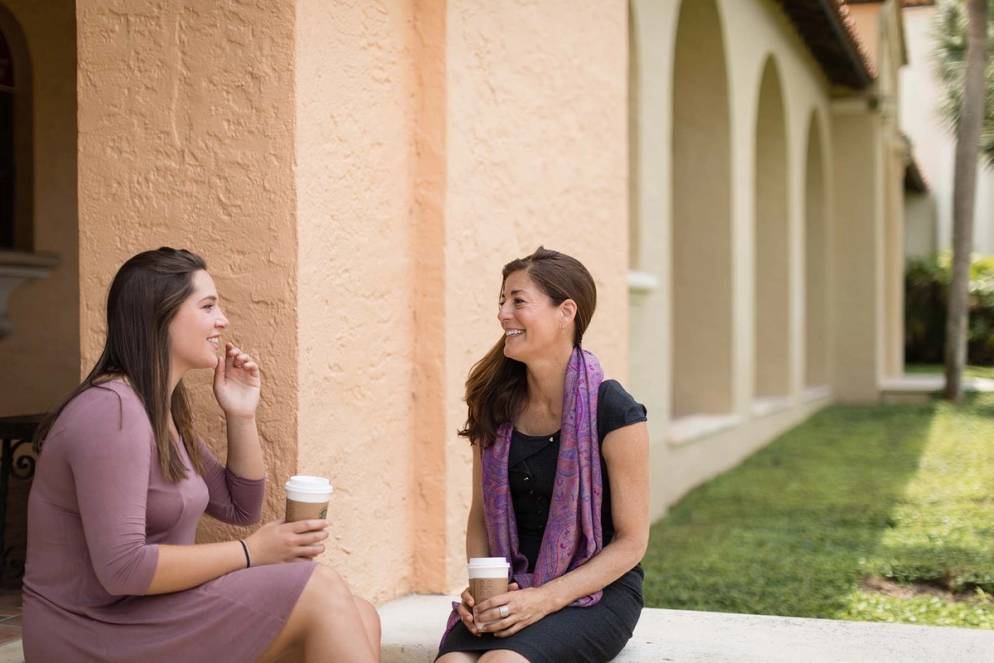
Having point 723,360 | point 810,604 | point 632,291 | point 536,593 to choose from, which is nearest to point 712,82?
point 723,360

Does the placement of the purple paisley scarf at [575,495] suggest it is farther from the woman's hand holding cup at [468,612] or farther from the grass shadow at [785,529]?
the grass shadow at [785,529]

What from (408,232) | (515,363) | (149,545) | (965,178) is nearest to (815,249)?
(965,178)

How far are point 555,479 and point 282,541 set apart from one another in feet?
2.60

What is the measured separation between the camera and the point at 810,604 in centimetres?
516

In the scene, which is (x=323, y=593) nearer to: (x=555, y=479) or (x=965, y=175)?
(x=555, y=479)

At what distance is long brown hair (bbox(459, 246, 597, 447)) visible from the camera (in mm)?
3244

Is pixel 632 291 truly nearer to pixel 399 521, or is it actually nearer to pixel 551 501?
pixel 399 521

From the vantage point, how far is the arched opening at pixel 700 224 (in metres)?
10.2

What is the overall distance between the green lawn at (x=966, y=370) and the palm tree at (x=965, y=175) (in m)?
6.19

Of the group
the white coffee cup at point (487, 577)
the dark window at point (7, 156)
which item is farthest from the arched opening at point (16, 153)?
the white coffee cup at point (487, 577)

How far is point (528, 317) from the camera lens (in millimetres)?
3205

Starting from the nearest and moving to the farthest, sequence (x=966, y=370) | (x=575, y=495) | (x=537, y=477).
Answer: (x=575, y=495), (x=537, y=477), (x=966, y=370)

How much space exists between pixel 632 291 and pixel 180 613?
5.37 metres

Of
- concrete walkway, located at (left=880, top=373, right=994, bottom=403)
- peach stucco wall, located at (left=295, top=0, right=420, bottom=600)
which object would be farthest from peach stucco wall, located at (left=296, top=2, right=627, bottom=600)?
concrete walkway, located at (left=880, top=373, right=994, bottom=403)
